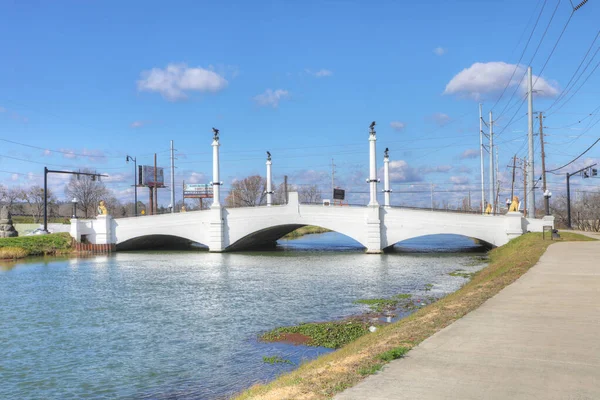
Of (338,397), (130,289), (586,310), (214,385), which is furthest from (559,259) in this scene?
(130,289)

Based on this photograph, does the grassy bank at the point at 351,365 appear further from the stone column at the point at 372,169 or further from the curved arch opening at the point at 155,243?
the curved arch opening at the point at 155,243

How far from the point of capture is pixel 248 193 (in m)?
96.6

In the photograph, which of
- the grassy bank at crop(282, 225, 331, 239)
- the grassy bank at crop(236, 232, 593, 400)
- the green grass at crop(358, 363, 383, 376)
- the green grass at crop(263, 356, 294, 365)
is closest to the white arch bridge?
the grassy bank at crop(282, 225, 331, 239)

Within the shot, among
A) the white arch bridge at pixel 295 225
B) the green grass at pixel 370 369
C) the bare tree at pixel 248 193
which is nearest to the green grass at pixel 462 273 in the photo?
the white arch bridge at pixel 295 225

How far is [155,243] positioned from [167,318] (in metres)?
40.5

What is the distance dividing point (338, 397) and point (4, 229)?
2039 inches

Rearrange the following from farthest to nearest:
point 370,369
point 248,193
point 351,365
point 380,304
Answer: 1. point 248,193
2. point 380,304
3. point 351,365
4. point 370,369

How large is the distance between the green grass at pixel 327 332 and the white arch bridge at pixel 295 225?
86.7 ft

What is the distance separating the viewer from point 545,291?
12461 millimetres

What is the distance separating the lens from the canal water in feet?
32.8

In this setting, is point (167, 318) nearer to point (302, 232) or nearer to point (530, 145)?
point (530, 145)

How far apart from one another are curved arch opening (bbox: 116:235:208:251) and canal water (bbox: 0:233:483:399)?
56.8 ft

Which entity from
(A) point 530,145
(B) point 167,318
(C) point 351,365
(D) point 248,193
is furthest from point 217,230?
(D) point 248,193

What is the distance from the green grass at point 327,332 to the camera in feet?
39.4
